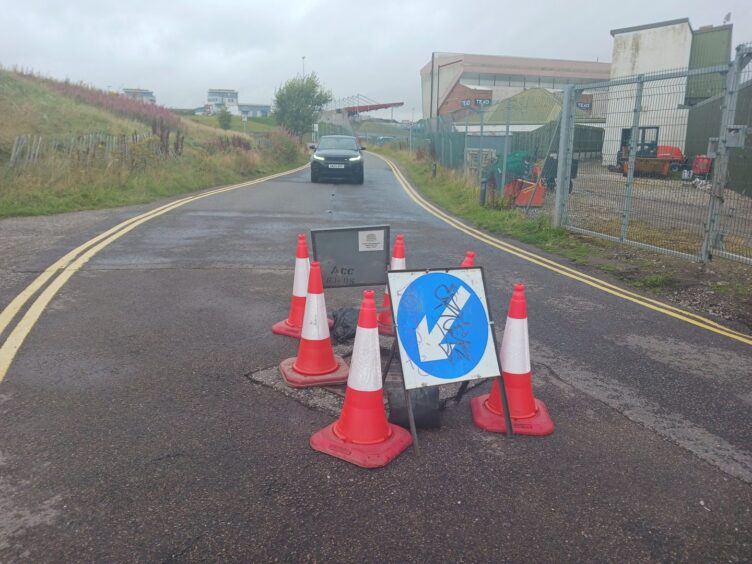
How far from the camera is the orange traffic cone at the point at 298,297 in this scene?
17.7 feet

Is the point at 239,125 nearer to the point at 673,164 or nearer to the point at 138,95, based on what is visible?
the point at 138,95

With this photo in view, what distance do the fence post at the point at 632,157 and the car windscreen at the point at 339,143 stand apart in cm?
1493

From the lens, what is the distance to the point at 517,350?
396 centimetres

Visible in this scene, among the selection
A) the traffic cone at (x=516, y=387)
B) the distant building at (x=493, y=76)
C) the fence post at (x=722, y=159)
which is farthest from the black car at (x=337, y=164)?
the distant building at (x=493, y=76)

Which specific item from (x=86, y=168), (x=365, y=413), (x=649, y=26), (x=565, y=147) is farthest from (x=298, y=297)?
(x=649, y=26)

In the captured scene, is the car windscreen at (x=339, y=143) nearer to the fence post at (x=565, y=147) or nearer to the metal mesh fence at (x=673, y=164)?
the fence post at (x=565, y=147)

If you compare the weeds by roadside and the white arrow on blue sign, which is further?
the weeds by roadside

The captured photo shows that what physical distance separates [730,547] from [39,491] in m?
3.11

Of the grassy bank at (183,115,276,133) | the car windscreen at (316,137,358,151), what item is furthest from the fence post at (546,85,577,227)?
the grassy bank at (183,115,276,133)

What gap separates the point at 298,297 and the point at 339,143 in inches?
744

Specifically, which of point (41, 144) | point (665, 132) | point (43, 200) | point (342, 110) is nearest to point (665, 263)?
point (665, 132)

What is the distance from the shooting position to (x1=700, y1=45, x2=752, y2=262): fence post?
734cm

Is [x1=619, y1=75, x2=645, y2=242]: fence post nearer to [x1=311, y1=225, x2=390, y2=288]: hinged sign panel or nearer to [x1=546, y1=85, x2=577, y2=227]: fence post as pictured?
[x1=546, y1=85, x2=577, y2=227]: fence post

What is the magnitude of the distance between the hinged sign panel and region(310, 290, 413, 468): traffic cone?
1930mm
